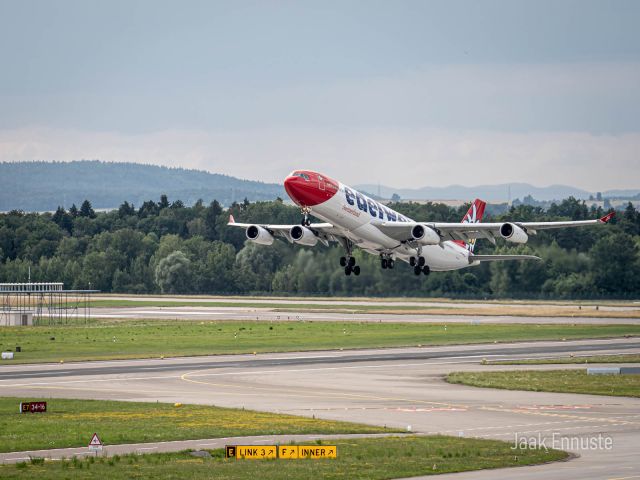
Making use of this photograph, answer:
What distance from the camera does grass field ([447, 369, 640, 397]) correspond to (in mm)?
57312

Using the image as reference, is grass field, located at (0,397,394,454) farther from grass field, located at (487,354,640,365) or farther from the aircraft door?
grass field, located at (487,354,640,365)

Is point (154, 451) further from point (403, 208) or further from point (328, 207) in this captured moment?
point (403, 208)

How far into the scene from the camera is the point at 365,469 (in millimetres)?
35906

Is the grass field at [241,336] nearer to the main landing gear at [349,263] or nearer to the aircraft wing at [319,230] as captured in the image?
the main landing gear at [349,263]

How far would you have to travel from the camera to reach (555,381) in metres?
60.9

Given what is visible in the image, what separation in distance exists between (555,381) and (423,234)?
17.8 m

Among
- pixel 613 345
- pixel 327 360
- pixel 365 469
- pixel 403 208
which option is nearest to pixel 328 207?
pixel 327 360

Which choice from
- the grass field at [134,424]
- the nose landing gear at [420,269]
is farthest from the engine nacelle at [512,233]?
the grass field at [134,424]

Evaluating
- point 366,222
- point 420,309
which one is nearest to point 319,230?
point 366,222

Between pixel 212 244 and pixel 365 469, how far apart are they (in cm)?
16232

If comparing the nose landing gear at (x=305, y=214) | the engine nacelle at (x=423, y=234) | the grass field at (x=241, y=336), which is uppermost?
the nose landing gear at (x=305, y=214)

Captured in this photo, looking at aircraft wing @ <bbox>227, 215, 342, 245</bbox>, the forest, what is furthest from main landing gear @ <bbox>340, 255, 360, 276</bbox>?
the forest

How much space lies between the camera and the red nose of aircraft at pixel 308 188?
67688 mm

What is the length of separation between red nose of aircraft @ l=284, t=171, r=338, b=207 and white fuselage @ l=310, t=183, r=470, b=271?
59 centimetres
